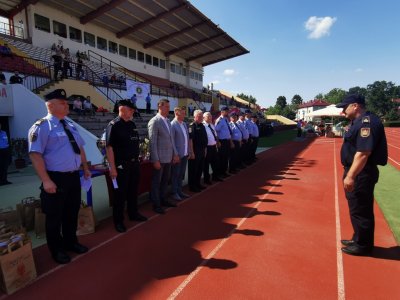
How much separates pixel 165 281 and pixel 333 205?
4393mm

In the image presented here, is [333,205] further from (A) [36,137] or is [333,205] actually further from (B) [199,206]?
(A) [36,137]

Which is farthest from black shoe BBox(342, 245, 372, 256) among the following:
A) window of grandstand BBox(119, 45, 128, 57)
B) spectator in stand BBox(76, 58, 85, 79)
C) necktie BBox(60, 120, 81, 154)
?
window of grandstand BBox(119, 45, 128, 57)

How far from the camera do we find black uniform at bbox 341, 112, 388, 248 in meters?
3.49

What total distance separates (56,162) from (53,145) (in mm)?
204

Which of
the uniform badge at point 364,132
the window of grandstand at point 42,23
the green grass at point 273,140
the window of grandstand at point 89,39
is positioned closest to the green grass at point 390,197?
the uniform badge at point 364,132

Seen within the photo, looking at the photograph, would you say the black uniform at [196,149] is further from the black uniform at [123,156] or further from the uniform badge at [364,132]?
the uniform badge at [364,132]

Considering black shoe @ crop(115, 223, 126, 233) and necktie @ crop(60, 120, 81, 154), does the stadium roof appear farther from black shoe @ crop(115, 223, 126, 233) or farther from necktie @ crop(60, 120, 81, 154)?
black shoe @ crop(115, 223, 126, 233)

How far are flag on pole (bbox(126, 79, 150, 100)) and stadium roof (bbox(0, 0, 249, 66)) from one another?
623 cm

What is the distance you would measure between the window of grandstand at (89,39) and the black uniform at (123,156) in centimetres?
2264

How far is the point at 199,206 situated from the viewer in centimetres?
612

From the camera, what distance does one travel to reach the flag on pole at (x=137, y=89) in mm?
20200

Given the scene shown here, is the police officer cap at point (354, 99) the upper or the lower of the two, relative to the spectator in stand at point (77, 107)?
lower

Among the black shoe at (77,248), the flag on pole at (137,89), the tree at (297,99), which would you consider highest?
the tree at (297,99)

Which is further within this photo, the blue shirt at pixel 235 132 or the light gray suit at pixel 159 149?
the blue shirt at pixel 235 132
